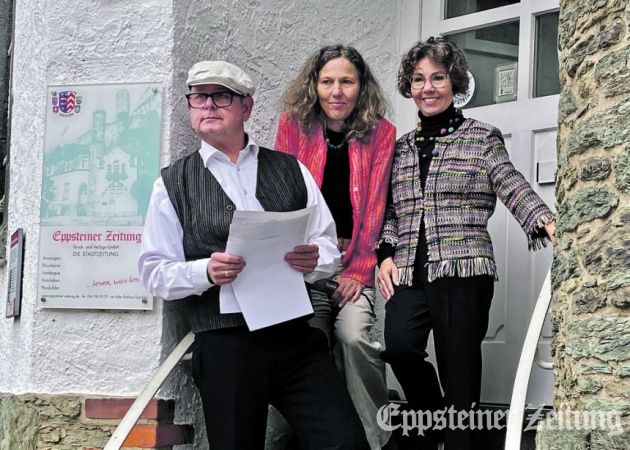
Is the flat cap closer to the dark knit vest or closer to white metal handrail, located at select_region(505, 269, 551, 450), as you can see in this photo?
the dark knit vest

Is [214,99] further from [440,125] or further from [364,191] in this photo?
[440,125]

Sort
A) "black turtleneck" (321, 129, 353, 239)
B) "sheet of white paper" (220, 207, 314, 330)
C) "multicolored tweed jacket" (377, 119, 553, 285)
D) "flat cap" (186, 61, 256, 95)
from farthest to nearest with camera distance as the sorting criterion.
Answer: "black turtleneck" (321, 129, 353, 239) < "multicolored tweed jacket" (377, 119, 553, 285) < "flat cap" (186, 61, 256, 95) < "sheet of white paper" (220, 207, 314, 330)

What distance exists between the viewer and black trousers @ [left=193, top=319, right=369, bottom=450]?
4.79 m

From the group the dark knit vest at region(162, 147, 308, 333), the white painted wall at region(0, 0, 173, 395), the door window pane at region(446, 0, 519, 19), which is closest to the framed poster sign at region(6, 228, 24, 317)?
the white painted wall at region(0, 0, 173, 395)

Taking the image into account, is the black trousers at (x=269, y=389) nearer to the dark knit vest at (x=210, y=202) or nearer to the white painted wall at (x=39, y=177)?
the dark knit vest at (x=210, y=202)

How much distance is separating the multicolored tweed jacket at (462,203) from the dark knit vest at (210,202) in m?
0.50

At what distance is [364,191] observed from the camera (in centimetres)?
546

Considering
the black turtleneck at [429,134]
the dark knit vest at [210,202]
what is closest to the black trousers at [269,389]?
the dark knit vest at [210,202]

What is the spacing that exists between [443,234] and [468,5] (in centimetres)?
185

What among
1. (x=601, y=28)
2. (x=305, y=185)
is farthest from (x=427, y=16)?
(x=601, y=28)

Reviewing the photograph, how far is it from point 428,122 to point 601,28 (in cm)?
122

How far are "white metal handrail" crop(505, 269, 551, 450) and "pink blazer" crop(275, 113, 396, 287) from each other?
82 cm

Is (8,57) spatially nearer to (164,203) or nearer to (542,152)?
(164,203)

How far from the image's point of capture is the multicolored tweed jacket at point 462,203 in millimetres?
5188
